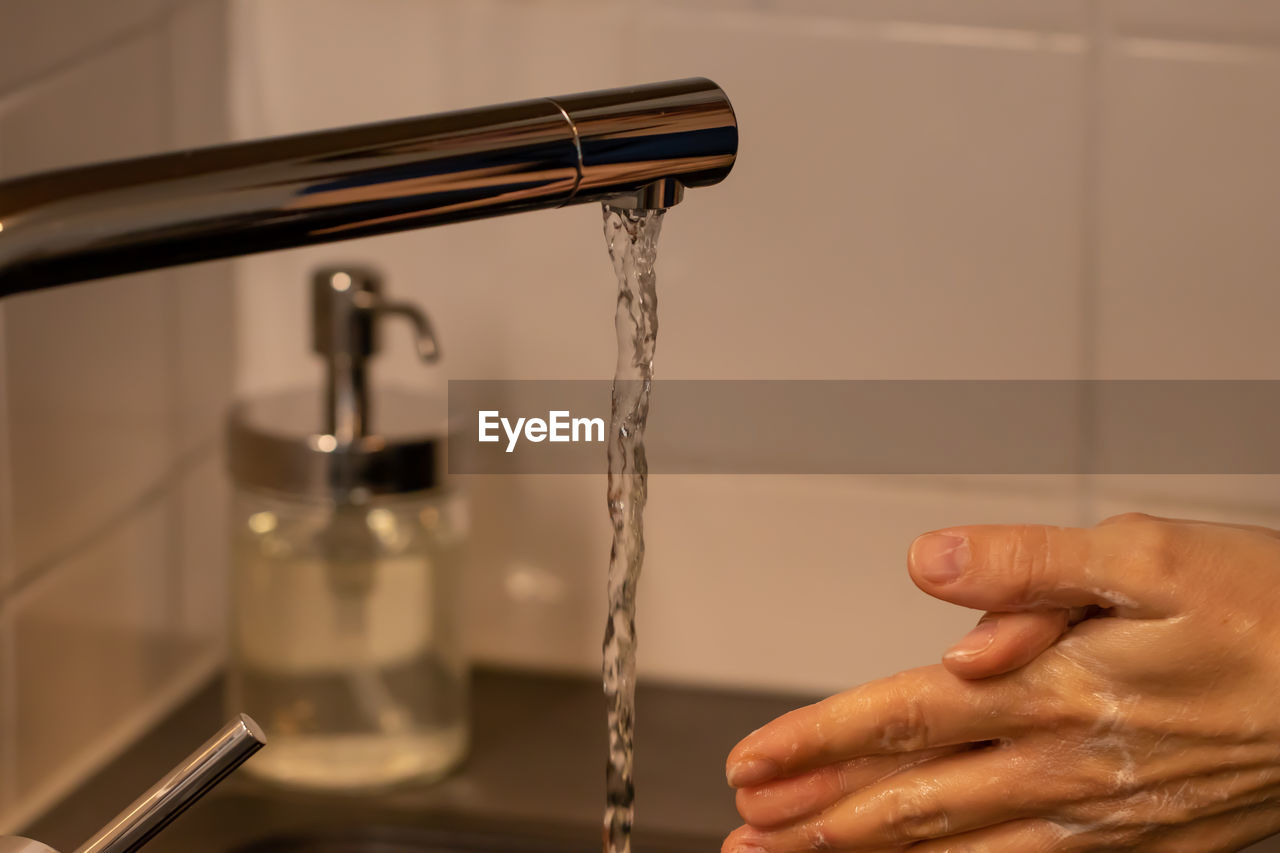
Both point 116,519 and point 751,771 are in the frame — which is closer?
point 751,771

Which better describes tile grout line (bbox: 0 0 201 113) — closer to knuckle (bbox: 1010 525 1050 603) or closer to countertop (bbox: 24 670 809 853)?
countertop (bbox: 24 670 809 853)

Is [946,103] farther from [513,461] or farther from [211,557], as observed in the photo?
[211,557]

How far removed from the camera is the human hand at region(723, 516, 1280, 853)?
498mm

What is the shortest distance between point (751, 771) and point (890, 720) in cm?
5

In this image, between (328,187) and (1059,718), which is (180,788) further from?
(1059,718)

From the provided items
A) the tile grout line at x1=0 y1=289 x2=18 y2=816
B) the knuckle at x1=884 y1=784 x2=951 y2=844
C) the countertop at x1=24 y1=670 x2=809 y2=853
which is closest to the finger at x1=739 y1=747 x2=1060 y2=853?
the knuckle at x1=884 y1=784 x2=951 y2=844

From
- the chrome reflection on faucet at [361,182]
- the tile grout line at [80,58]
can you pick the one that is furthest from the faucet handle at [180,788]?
the tile grout line at [80,58]

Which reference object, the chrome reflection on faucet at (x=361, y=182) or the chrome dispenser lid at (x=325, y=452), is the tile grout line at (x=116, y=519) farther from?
the chrome reflection on faucet at (x=361, y=182)

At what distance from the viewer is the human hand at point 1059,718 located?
19.6 inches

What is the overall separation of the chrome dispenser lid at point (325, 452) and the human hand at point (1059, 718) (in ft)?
0.91

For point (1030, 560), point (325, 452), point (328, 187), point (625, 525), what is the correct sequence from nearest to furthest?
point (328, 187) < point (1030, 560) < point (625, 525) < point (325, 452)

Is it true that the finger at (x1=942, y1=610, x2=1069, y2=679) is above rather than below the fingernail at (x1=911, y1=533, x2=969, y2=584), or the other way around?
below

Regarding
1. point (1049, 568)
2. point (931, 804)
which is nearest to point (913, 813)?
point (931, 804)

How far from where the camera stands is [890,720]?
20.2 inches
